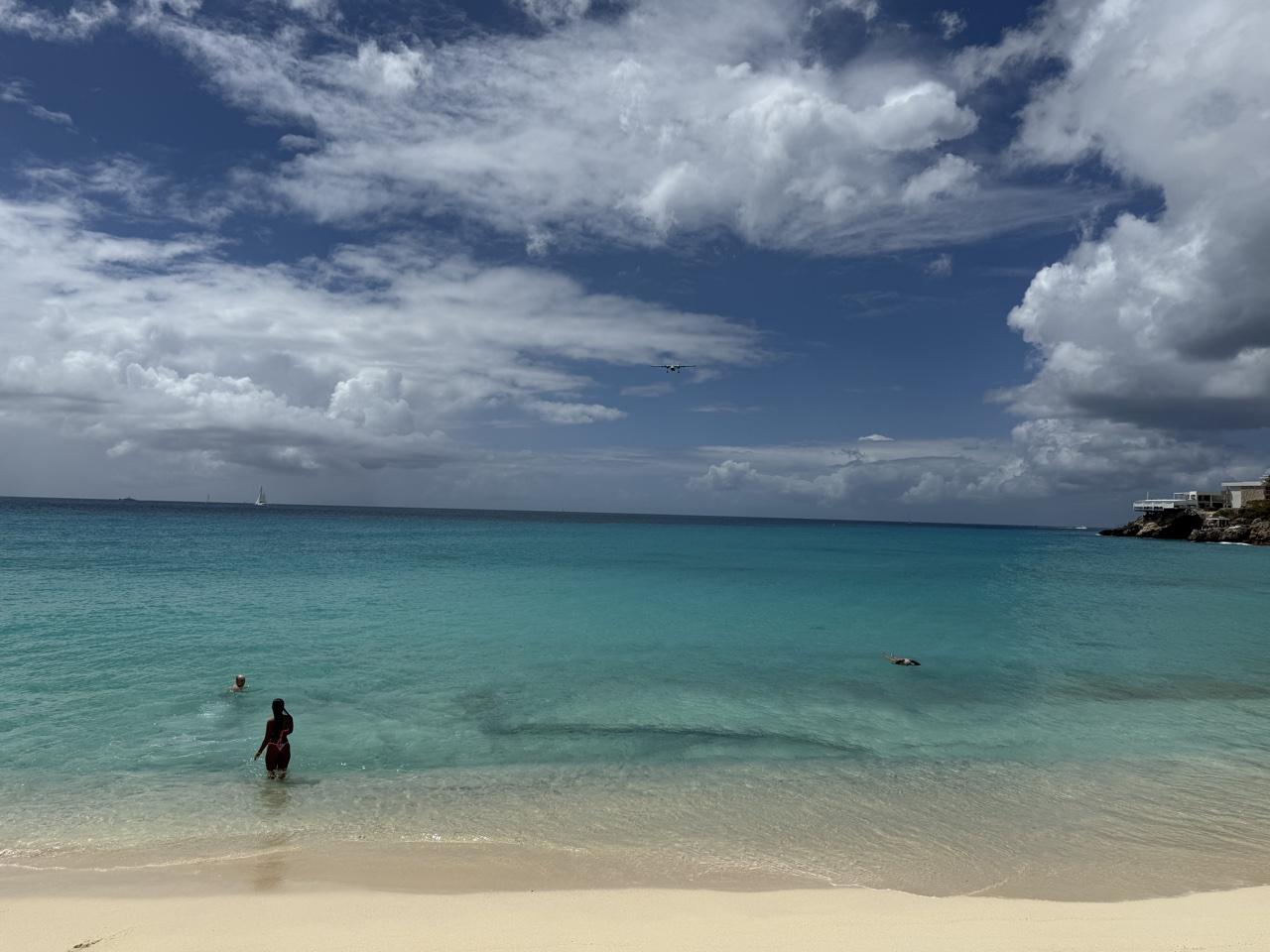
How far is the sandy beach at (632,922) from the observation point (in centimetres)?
729

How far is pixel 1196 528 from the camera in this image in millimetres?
138125

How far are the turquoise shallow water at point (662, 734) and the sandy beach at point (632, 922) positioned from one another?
79 centimetres

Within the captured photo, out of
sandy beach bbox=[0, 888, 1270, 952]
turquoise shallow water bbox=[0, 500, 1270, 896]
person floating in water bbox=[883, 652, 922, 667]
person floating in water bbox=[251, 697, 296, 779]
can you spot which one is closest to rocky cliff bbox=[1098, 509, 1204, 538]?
turquoise shallow water bbox=[0, 500, 1270, 896]

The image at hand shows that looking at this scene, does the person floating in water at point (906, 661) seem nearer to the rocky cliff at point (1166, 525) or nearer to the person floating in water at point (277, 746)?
the person floating in water at point (277, 746)

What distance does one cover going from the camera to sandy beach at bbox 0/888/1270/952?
7285 millimetres

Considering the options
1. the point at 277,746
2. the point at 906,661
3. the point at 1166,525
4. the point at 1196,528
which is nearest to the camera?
the point at 277,746

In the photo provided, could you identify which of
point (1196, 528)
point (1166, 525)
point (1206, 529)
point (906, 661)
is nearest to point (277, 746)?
point (906, 661)

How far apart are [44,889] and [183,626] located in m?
19.6

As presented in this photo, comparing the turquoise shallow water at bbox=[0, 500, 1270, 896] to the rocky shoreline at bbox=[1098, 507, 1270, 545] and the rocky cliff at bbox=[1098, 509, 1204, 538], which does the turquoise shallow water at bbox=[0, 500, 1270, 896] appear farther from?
the rocky cliff at bbox=[1098, 509, 1204, 538]

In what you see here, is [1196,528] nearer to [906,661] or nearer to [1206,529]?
[1206,529]

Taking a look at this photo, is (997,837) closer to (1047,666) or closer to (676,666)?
(676,666)

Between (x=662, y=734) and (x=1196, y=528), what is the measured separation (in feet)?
530

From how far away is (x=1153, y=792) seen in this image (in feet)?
41.0

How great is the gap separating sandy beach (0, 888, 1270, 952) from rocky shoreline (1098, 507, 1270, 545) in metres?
143
